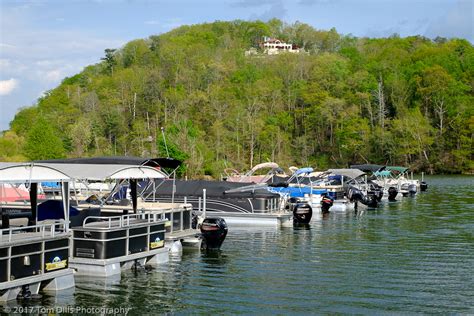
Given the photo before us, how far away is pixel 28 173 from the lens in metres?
16.8

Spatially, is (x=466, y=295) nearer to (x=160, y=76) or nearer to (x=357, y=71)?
(x=160, y=76)

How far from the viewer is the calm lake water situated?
55.7 ft

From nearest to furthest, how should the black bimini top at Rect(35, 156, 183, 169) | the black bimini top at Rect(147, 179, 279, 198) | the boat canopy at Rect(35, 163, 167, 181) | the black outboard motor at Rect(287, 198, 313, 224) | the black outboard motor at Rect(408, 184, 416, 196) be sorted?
the boat canopy at Rect(35, 163, 167, 181)
the black bimini top at Rect(35, 156, 183, 169)
the black bimini top at Rect(147, 179, 279, 198)
the black outboard motor at Rect(287, 198, 313, 224)
the black outboard motor at Rect(408, 184, 416, 196)

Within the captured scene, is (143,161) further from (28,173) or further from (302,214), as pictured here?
(302,214)

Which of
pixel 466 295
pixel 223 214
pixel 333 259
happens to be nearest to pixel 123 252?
pixel 333 259

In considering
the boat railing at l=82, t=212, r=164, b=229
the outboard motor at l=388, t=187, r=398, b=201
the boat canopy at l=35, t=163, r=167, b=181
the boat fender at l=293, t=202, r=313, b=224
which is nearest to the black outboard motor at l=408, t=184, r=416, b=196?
the outboard motor at l=388, t=187, r=398, b=201

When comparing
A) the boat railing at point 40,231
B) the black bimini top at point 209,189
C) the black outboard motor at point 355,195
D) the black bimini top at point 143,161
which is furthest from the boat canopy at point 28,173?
the black outboard motor at point 355,195

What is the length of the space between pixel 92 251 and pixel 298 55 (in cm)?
11695

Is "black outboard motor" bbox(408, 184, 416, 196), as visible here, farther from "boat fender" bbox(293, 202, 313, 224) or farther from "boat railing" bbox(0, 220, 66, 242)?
"boat railing" bbox(0, 220, 66, 242)

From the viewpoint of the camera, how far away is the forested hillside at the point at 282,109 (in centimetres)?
10256

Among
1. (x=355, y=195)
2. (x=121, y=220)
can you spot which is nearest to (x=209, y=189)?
(x=355, y=195)

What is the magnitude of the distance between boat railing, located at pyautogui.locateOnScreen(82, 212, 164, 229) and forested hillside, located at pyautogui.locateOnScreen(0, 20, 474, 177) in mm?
64892

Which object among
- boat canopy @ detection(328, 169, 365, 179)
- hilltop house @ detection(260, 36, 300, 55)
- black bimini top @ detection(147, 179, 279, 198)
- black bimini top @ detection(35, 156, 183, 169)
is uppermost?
hilltop house @ detection(260, 36, 300, 55)

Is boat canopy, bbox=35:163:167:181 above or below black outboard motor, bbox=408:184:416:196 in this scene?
above
